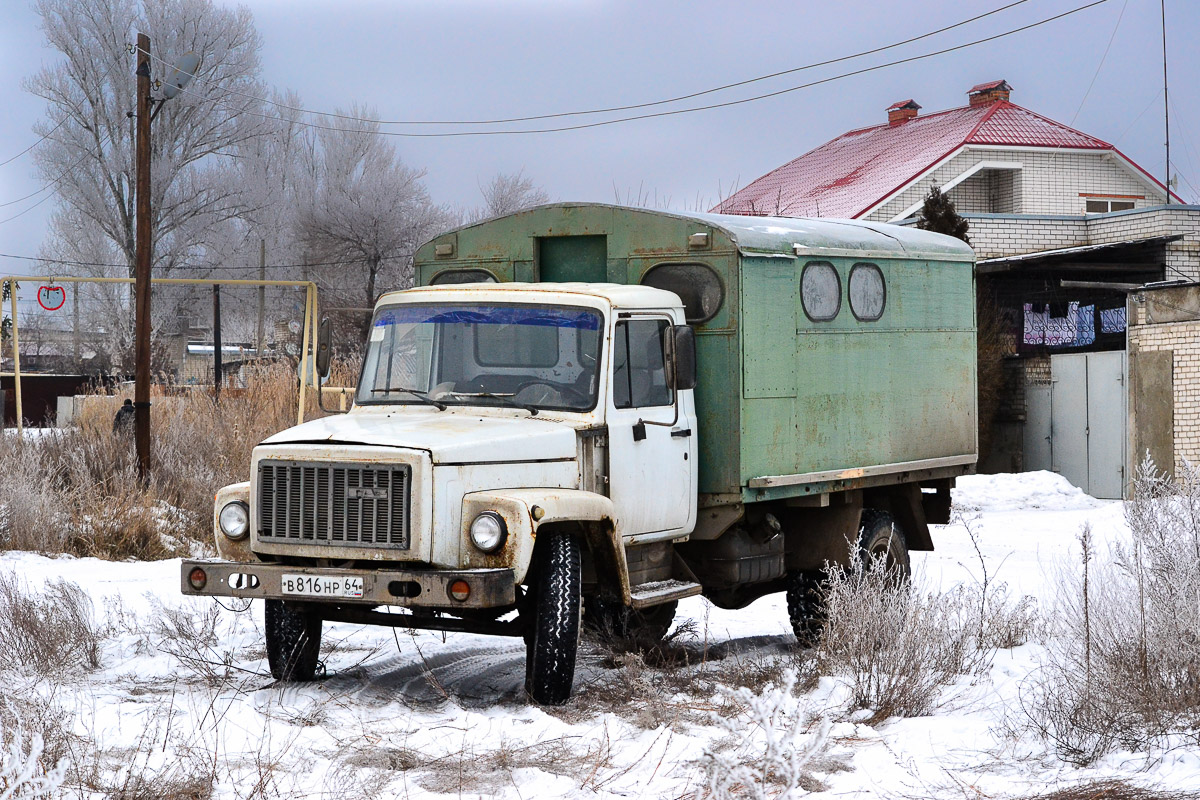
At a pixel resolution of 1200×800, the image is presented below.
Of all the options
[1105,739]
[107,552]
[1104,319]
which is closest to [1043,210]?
[1104,319]

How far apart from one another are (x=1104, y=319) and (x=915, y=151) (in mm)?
10728

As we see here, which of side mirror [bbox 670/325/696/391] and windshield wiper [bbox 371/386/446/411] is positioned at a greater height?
side mirror [bbox 670/325/696/391]

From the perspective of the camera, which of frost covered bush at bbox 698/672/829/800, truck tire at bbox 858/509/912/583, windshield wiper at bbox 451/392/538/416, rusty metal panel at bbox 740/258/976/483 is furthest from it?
truck tire at bbox 858/509/912/583

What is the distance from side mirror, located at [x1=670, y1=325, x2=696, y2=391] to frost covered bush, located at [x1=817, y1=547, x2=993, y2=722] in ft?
4.89

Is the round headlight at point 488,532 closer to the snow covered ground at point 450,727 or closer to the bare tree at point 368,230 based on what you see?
the snow covered ground at point 450,727

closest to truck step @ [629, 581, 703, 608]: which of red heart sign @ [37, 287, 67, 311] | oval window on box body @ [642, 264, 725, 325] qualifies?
oval window on box body @ [642, 264, 725, 325]

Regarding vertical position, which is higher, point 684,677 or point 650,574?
point 650,574

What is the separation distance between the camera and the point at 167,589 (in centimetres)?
1106

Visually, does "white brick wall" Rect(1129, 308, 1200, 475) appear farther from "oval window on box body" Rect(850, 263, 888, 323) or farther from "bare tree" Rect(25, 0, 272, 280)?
"bare tree" Rect(25, 0, 272, 280)

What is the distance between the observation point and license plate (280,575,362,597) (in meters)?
6.61

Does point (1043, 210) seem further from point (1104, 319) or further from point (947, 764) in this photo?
point (947, 764)

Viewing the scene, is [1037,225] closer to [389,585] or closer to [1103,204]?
[1103,204]

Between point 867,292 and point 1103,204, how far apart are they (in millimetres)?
27941

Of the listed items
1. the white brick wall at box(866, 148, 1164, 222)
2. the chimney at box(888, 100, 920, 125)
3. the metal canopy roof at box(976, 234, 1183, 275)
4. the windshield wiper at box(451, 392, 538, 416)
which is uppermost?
the chimney at box(888, 100, 920, 125)
